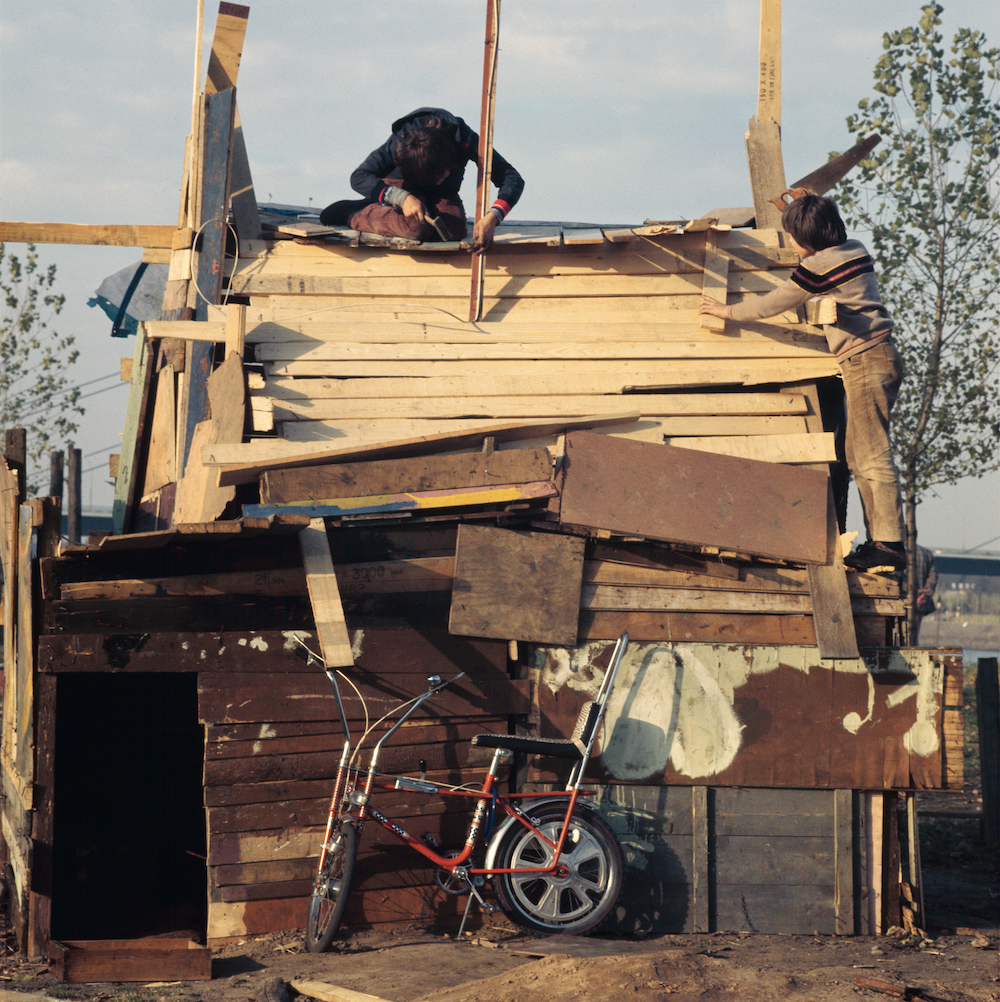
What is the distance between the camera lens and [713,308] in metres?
8.48

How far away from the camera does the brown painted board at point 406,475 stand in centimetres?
738

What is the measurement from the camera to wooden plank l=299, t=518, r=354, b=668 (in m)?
6.59

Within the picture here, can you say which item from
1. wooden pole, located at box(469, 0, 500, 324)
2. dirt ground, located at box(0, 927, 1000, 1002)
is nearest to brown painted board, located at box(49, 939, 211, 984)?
dirt ground, located at box(0, 927, 1000, 1002)

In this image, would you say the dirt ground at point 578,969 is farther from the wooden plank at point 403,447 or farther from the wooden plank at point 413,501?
the wooden plank at point 403,447

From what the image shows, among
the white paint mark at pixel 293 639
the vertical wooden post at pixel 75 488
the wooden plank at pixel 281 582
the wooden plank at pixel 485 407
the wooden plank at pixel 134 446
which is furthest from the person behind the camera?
the vertical wooden post at pixel 75 488

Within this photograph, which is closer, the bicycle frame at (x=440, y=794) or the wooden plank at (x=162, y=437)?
the bicycle frame at (x=440, y=794)

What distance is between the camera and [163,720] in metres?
9.88

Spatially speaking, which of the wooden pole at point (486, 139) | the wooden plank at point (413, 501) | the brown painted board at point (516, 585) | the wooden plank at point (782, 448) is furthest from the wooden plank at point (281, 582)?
the wooden pole at point (486, 139)

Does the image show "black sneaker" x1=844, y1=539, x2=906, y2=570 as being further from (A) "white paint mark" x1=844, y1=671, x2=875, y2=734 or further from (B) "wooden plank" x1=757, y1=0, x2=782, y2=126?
(B) "wooden plank" x1=757, y1=0, x2=782, y2=126

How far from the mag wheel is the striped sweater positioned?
428 cm

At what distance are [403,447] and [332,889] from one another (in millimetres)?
3158

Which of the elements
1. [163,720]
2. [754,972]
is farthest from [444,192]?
[754,972]

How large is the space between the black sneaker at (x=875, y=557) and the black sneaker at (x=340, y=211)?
5500mm

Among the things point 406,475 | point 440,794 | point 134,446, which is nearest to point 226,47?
point 134,446
